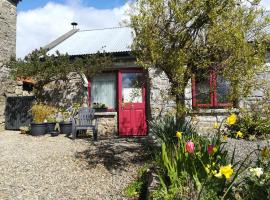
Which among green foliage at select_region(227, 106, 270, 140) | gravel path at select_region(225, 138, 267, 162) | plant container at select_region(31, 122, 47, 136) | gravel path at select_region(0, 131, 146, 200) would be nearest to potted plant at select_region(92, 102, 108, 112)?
plant container at select_region(31, 122, 47, 136)

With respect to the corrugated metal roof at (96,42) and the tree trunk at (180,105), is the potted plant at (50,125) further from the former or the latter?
the tree trunk at (180,105)

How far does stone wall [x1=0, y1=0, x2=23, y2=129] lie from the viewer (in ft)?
38.4

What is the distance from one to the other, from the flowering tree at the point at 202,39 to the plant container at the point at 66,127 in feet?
19.0

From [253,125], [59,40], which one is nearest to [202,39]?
[253,125]

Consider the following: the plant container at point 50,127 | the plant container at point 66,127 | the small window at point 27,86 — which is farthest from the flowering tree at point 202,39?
the small window at point 27,86

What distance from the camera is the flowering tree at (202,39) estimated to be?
5.12 meters

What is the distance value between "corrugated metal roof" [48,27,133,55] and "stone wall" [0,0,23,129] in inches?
59.6

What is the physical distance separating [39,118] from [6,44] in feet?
10.6

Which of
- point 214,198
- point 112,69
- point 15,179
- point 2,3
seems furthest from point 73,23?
point 214,198

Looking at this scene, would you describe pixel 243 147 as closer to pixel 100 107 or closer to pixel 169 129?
pixel 169 129

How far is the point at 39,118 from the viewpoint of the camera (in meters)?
10.9

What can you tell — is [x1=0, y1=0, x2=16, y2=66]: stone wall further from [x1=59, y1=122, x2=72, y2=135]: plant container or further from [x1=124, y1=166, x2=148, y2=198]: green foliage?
[x1=124, y1=166, x2=148, y2=198]: green foliage

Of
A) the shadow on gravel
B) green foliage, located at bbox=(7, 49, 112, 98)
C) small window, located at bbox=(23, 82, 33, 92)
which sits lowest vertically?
the shadow on gravel

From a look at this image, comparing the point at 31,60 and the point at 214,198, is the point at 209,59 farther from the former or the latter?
the point at 31,60
